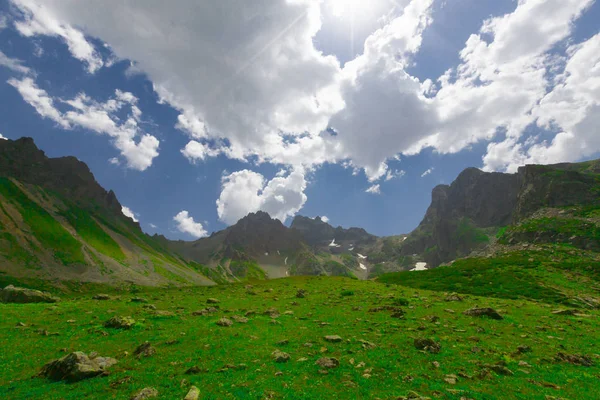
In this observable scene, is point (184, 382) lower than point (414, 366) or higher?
lower

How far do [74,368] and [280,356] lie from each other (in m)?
11.7

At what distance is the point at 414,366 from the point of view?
17.1 meters

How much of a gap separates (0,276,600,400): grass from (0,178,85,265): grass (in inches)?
6665

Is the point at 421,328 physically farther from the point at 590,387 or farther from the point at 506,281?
the point at 506,281

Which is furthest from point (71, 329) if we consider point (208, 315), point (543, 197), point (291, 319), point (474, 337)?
point (543, 197)

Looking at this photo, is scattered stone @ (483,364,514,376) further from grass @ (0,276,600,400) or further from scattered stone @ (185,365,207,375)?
scattered stone @ (185,365,207,375)

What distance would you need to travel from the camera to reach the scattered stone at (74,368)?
15633 millimetres

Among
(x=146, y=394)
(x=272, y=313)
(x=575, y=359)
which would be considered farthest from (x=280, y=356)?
(x=575, y=359)

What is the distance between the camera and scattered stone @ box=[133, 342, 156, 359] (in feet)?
61.8

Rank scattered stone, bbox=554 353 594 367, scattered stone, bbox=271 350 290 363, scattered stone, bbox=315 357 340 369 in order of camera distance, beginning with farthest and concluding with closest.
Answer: scattered stone, bbox=554 353 594 367, scattered stone, bbox=271 350 290 363, scattered stone, bbox=315 357 340 369

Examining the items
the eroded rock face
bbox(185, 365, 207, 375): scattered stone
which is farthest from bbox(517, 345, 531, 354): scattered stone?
the eroded rock face

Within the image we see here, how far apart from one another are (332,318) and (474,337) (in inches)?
498

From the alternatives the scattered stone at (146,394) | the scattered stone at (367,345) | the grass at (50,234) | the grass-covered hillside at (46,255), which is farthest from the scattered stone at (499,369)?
the grass at (50,234)

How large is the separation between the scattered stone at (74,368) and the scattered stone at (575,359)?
94.8 feet
